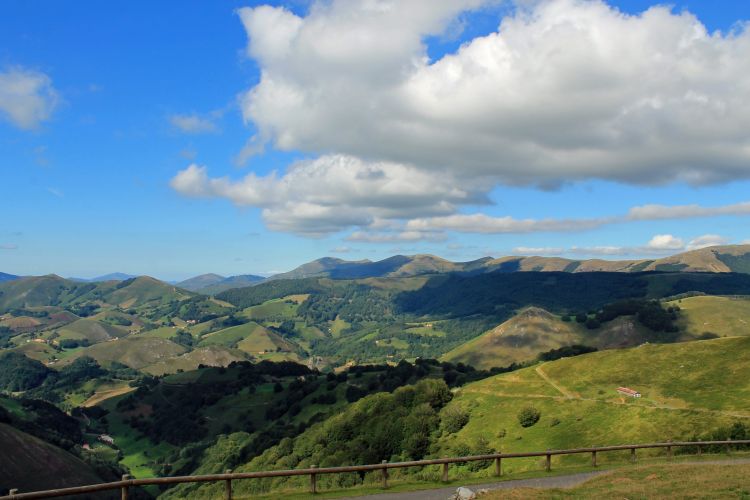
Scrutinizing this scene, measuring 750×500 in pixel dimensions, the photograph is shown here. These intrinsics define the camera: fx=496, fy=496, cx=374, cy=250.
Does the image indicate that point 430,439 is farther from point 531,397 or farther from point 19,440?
point 19,440

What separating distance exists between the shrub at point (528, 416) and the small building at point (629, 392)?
A: 12244mm

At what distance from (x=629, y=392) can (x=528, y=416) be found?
14777 mm

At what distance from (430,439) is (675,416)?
125 ft

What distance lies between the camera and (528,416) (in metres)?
72.8

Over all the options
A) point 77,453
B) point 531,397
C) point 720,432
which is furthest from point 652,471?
point 77,453

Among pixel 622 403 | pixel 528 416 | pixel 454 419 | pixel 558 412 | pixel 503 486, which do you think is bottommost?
pixel 454 419

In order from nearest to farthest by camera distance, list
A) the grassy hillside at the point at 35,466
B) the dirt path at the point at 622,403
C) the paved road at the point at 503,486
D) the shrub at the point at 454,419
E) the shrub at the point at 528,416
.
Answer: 1. the paved road at the point at 503,486
2. the dirt path at the point at 622,403
3. the shrub at the point at 528,416
4. the shrub at the point at 454,419
5. the grassy hillside at the point at 35,466

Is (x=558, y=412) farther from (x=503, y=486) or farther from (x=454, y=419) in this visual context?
(x=503, y=486)

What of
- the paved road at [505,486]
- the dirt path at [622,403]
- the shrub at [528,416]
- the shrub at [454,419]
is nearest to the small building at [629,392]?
the dirt path at [622,403]

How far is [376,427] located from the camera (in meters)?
98.9

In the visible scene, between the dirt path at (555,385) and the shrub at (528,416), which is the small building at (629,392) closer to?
the dirt path at (555,385)

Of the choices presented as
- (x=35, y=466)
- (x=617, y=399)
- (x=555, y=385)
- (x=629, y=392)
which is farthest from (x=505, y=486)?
(x=35, y=466)

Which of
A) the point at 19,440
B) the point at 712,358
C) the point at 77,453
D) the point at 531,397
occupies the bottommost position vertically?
the point at 77,453

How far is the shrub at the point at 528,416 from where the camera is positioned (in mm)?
72312
